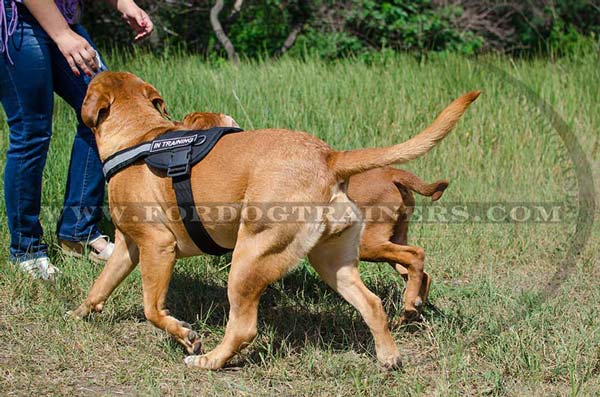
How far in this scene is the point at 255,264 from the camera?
352 centimetres

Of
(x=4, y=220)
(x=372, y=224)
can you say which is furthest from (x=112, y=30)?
(x=372, y=224)

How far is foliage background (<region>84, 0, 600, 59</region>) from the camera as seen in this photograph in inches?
469

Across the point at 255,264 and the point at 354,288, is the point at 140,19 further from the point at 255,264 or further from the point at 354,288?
the point at 354,288

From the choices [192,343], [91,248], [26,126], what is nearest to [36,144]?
[26,126]

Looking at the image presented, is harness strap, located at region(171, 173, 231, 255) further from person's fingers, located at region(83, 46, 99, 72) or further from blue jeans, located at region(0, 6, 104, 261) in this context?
blue jeans, located at region(0, 6, 104, 261)

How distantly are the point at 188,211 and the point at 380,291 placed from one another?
1644mm

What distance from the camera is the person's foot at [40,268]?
470cm

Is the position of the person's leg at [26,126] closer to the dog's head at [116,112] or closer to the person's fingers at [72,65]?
the person's fingers at [72,65]

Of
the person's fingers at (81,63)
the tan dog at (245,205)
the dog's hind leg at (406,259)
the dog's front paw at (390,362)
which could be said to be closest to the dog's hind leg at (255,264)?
the tan dog at (245,205)

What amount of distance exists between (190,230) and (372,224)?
1282 mm

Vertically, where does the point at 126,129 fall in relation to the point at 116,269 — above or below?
above

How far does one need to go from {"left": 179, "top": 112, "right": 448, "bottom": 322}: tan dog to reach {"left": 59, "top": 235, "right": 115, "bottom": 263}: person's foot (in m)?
1.19

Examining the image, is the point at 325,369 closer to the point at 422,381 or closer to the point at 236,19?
the point at 422,381

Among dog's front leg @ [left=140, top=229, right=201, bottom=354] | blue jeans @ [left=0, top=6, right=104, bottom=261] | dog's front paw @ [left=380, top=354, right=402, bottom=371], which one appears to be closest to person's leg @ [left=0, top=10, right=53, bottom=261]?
blue jeans @ [left=0, top=6, right=104, bottom=261]
